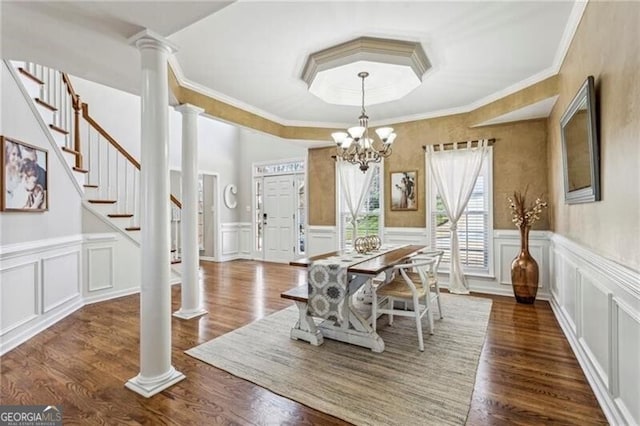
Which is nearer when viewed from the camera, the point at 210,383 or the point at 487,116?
the point at 210,383

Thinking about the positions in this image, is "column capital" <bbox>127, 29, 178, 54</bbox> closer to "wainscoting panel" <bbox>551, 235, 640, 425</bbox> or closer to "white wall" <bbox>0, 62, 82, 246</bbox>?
"white wall" <bbox>0, 62, 82, 246</bbox>

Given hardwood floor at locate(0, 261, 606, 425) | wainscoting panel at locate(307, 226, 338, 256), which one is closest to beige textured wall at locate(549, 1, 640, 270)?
hardwood floor at locate(0, 261, 606, 425)

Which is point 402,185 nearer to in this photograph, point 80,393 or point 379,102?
point 379,102

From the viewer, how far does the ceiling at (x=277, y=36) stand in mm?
1958

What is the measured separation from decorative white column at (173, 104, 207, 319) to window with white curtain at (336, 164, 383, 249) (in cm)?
286

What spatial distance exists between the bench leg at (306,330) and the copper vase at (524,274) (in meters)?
2.78

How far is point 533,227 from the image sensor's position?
4.19m

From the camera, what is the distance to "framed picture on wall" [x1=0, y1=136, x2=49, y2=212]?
107 inches

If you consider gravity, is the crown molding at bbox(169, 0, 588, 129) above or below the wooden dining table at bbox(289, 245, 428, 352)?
above

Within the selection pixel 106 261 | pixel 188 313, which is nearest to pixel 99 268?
pixel 106 261

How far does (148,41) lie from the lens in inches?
83.0

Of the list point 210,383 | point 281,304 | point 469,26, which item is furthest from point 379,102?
point 210,383

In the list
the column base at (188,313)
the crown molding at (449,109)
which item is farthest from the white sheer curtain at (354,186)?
the column base at (188,313)

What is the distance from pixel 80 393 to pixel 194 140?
8.26 feet
